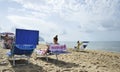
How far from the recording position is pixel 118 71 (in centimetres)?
819

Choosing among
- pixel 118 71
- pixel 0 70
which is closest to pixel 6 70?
pixel 0 70

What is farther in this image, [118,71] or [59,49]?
[59,49]

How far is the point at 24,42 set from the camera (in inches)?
334

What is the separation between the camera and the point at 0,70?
7.38 meters

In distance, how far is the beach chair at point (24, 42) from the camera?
827 cm

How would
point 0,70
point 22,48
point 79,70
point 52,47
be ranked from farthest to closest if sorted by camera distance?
1. point 52,47
2. point 22,48
3. point 79,70
4. point 0,70

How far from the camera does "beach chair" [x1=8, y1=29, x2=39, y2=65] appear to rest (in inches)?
326

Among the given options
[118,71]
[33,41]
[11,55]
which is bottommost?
[118,71]

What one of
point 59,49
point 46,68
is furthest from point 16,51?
point 59,49

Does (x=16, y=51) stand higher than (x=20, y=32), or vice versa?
(x=20, y=32)

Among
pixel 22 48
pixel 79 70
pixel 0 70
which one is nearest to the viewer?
pixel 0 70

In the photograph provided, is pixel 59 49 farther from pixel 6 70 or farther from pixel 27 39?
pixel 6 70

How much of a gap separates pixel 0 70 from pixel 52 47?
3.08 m

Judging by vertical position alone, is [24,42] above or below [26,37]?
below
